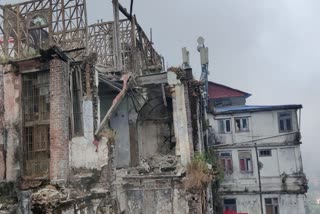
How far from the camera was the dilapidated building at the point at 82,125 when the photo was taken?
11.6m

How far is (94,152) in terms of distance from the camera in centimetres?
1273

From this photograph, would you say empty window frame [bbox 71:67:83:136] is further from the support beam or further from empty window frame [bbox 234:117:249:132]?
empty window frame [bbox 234:117:249:132]

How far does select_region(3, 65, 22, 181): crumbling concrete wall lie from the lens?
12023 mm

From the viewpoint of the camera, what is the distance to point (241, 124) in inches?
981

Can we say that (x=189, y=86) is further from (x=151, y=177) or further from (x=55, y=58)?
(x=55, y=58)

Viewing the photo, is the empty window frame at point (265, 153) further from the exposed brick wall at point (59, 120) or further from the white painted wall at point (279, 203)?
the exposed brick wall at point (59, 120)

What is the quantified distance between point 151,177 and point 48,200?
7.83 m

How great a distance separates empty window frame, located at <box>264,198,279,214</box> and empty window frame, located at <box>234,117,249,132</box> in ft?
17.5

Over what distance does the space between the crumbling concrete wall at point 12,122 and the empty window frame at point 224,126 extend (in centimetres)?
1647

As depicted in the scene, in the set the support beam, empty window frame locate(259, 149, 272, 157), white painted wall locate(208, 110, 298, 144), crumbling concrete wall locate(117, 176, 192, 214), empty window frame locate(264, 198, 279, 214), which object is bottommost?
empty window frame locate(264, 198, 279, 214)

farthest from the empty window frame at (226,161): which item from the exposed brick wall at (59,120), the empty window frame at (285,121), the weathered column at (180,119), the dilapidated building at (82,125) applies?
the exposed brick wall at (59,120)

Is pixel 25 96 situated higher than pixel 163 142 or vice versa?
pixel 25 96

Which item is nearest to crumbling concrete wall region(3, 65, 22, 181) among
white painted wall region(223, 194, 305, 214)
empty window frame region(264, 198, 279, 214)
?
white painted wall region(223, 194, 305, 214)

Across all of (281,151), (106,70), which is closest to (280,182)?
(281,151)
